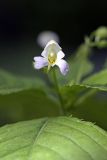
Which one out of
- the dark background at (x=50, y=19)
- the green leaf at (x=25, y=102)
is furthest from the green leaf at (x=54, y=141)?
the dark background at (x=50, y=19)

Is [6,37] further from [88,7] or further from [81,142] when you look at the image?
[81,142]

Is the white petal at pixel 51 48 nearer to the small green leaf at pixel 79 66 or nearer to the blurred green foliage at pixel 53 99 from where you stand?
the blurred green foliage at pixel 53 99

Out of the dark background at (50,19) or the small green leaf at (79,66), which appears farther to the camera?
the dark background at (50,19)

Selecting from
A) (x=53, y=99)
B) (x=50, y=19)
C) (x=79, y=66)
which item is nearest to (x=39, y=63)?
(x=53, y=99)

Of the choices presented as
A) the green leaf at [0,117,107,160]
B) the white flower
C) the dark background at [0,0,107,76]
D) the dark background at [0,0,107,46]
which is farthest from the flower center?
the dark background at [0,0,107,46]

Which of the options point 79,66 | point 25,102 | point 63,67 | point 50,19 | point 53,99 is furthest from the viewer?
point 50,19

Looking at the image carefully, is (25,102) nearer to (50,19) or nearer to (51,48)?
(51,48)
